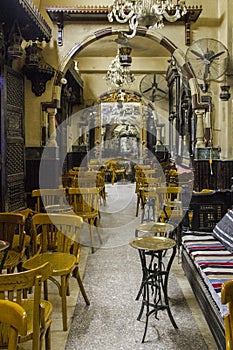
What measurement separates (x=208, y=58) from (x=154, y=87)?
15.9 feet

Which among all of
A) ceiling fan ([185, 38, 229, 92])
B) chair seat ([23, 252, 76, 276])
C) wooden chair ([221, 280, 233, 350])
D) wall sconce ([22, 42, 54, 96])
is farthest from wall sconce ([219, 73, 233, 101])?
wooden chair ([221, 280, 233, 350])

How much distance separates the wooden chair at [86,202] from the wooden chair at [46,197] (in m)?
0.12

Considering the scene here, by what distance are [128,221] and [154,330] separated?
4239 mm

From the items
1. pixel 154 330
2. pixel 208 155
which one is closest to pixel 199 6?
pixel 208 155

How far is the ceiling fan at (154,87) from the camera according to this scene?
10.9 metres

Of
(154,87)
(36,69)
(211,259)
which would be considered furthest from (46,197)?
(154,87)

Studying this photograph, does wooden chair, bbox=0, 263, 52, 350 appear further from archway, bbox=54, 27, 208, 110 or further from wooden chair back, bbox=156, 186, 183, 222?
archway, bbox=54, 27, 208, 110

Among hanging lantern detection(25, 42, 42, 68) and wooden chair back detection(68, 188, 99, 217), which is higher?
hanging lantern detection(25, 42, 42, 68)

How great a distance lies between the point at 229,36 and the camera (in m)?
6.16

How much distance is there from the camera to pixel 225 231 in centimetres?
383

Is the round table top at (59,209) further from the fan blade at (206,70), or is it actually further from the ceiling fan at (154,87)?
the ceiling fan at (154,87)

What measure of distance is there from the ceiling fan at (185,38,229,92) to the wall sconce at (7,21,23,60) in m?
2.52

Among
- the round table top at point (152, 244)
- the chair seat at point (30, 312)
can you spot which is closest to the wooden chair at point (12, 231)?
the round table top at point (152, 244)

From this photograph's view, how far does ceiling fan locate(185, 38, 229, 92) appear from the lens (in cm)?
615
